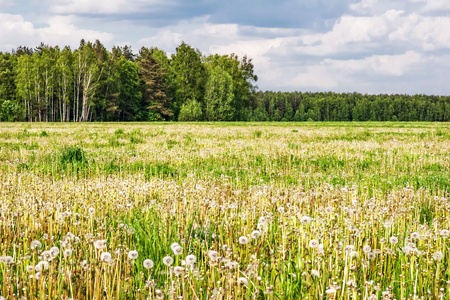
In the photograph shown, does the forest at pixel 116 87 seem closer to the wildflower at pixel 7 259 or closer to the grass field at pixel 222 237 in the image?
the grass field at pixel 222 237

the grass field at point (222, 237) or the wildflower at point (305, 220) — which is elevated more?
the wildflower at point (305, 220)

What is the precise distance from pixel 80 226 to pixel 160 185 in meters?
2.30

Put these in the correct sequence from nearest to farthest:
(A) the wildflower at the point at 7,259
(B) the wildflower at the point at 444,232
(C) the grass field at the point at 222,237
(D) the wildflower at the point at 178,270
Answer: (D) the wildflower at the point at 178,270 → (A) the wildflower at the point at 7,259 → (C) the grass field at the point at 222,237 → (B) the wildflower at the point at 444,232

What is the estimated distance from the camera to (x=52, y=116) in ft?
277

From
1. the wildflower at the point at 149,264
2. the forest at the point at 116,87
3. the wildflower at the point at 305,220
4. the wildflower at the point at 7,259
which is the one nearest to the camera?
the wildflower at the point at 149,264

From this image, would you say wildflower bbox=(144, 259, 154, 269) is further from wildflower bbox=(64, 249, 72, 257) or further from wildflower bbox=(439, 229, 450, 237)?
wildflower bbox=(439, 229, 450, 237)

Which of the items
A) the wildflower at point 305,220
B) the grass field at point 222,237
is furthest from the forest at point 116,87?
the wildflower at point 305,220

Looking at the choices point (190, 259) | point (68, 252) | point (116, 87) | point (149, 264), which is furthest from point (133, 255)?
point (116, 87)

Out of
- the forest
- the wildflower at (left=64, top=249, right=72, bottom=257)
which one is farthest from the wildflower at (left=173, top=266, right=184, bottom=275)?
the forest

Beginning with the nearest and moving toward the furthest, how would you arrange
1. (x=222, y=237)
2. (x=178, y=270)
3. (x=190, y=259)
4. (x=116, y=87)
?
(x=178, y=270) → (x=190, y=259) → (x=222, y=237) → (x=116, y=87)

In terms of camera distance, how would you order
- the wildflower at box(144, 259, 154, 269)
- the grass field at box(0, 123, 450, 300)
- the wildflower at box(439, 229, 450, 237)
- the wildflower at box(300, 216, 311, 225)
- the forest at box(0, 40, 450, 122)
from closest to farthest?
the wildflower at box(144, 259, 154, 269)
the grass field at box(0, 123, 450, 300)
the wildflower at box(300, 216, 311, 225)
the wildflower at box(439, 229, 450, 237)
the forest at box(0, 40, 450, 122)

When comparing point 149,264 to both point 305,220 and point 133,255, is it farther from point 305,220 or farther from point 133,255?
point 305,220

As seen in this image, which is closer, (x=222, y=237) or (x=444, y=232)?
(x=444, y=232)

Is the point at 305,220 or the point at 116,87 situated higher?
the point at 116,87
